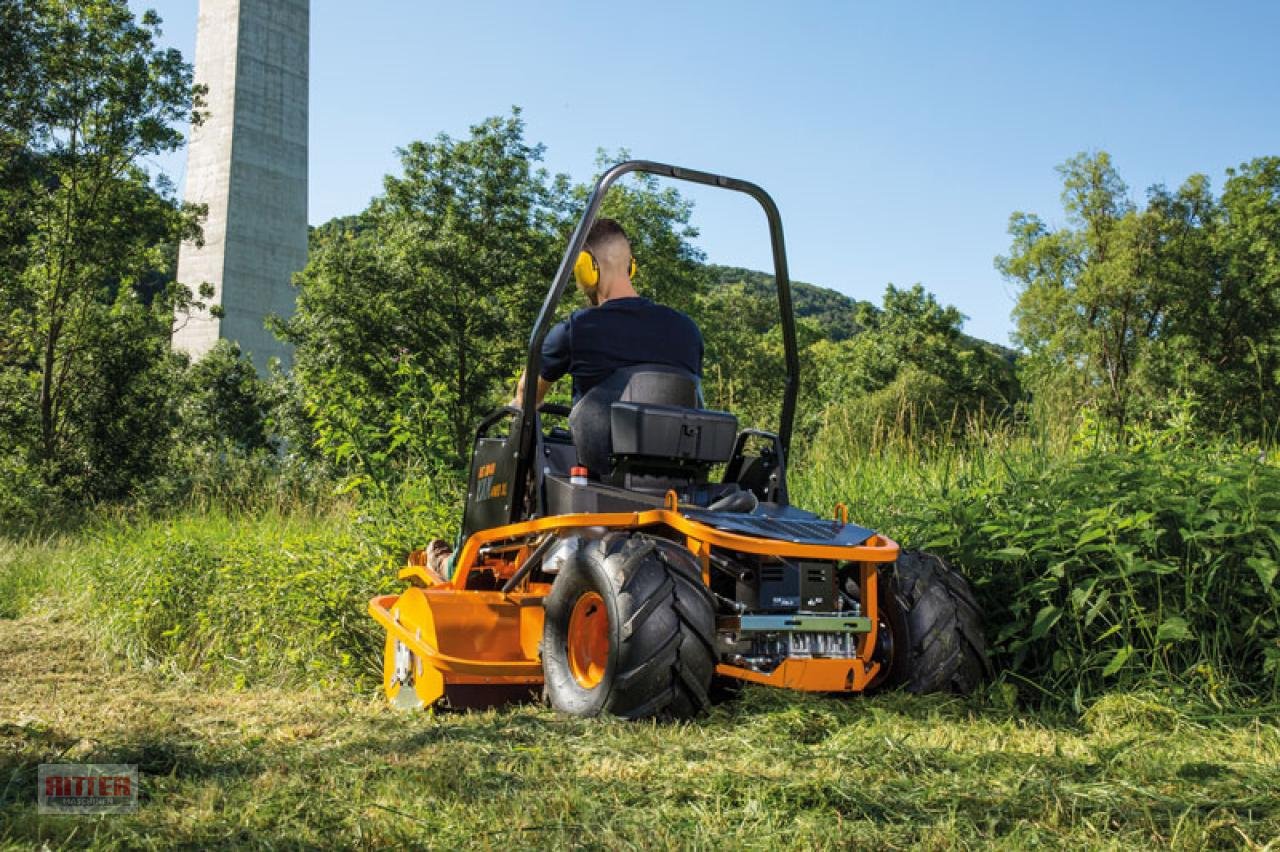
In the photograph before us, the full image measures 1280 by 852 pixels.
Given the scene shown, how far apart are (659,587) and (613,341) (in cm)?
127

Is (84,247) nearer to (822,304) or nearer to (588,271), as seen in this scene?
(588,271)

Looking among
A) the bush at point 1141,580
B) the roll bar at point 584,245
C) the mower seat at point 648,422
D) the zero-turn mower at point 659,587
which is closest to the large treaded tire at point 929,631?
the zero-turn mower at point 659,587

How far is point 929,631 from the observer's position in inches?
179

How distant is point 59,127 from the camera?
18.9m

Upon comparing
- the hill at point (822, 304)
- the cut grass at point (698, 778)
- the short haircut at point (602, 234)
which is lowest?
the cut grass at point (698, 778)

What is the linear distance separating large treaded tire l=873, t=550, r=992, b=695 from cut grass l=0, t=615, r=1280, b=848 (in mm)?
123

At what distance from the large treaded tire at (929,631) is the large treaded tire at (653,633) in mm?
883

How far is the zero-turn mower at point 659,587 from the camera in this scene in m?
4.09

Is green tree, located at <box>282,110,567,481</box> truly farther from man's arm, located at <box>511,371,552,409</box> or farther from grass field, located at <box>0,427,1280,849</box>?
man's arm, located at <box>511,371,552,409</box>

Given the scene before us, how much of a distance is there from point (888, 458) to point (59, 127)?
53.2 ft

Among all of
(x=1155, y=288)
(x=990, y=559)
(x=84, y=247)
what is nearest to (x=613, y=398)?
(x=990, y=559)

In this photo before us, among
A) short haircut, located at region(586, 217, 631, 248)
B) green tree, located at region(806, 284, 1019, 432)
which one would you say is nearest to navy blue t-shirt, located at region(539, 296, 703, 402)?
short haircut, located at region(586, 217, 631, 248)

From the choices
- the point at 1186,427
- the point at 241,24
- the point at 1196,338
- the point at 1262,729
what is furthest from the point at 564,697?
the point at 1196,338

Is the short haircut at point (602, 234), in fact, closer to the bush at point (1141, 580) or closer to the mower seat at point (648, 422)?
the mower seat at point (648, 422)
